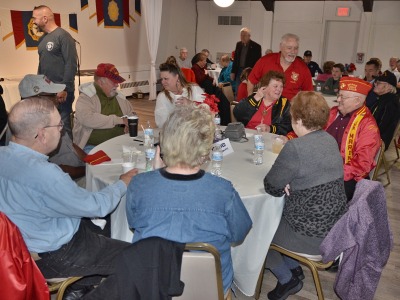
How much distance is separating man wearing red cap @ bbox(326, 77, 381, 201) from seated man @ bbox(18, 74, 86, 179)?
1.86 m

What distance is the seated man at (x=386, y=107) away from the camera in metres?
4.13

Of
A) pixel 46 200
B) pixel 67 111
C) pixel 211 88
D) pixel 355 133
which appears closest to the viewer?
pixel 46 200

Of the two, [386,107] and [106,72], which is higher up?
[106,72]

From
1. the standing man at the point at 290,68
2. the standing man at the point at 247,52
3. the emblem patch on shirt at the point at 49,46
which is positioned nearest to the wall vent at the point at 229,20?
the standing man at the point at 247,52

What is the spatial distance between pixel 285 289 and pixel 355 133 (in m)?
1.18

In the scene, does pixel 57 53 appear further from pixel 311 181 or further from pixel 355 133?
pixel 311 181

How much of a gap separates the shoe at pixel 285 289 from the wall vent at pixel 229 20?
952cm

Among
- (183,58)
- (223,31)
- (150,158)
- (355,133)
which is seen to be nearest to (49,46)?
(150,158)

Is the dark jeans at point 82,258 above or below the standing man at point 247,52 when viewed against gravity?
below

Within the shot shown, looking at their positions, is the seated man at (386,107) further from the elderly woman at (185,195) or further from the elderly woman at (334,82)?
the elderly woman at (185,195)

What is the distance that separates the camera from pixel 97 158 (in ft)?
7.89

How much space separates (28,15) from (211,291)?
6.51 meters

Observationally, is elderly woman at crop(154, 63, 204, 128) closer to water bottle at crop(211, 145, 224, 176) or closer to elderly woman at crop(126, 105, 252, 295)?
water bottle at crop(211, 145, 224, 176)

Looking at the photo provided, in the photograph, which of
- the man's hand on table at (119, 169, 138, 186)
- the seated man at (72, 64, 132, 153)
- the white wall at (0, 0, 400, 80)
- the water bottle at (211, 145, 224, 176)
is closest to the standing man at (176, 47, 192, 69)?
the white wall at (0, 0, 400, 80)
